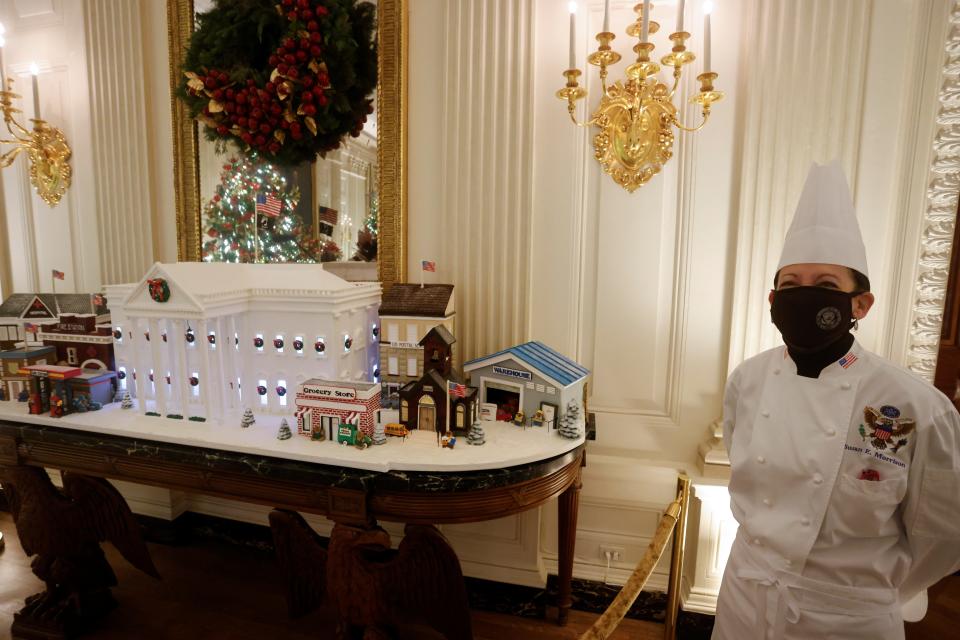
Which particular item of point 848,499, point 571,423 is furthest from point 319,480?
point 848,499

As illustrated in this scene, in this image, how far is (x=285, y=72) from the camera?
2352 mm

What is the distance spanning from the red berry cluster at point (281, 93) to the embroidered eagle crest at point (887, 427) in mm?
2531

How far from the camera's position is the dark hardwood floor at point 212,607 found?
7.50 feet

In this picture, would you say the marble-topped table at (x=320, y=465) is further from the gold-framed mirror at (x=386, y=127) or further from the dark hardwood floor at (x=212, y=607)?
the gold-framed mirror at (x=386, y=127)

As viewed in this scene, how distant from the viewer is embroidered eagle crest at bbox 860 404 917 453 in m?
1.27

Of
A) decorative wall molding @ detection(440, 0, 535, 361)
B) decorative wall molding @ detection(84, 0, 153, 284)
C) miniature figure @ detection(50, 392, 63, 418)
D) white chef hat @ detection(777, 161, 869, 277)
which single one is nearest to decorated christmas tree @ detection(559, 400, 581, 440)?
decorative wall molding @ detection(440, 0, 535, 361)

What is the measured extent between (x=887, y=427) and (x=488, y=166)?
1.82 meters

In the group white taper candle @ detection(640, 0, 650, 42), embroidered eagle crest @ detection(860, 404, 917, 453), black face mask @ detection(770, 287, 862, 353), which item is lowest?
embroidered eagle crest @ detection(860, 404, 917, 453)

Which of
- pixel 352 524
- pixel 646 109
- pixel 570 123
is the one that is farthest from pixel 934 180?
pixel 352 524

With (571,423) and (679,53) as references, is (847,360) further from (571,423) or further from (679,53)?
(679,53)

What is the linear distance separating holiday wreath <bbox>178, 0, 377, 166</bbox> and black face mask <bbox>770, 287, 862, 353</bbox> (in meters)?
2.09

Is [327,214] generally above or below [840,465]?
above

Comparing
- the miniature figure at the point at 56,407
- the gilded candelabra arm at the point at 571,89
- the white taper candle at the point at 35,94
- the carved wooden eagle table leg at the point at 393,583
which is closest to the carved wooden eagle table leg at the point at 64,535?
the miniature figure at the point at 56,407

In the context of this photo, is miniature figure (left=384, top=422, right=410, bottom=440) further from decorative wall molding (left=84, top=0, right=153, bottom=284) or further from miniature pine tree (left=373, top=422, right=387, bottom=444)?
decorative wall molding (left=84, top=0, right=153, bottom=284)
